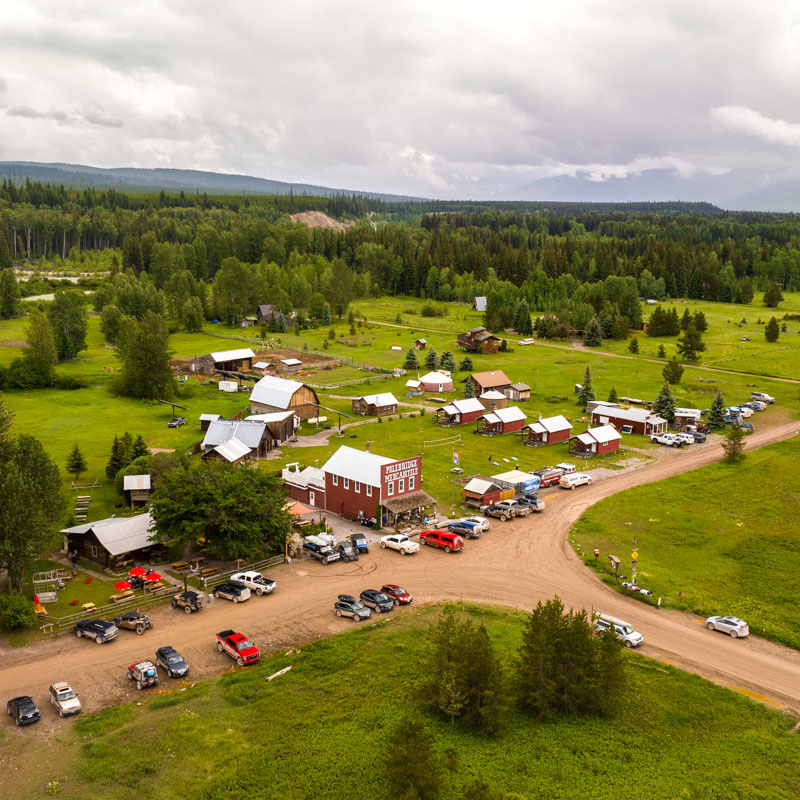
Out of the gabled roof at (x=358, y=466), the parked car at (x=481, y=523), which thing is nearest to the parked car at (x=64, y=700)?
the gabled roof at (x=358, y=466)

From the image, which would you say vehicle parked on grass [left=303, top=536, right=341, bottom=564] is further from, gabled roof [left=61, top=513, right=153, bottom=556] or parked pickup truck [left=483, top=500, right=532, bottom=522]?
parked pickup truck [left=483, top=500, right=532, bottom=522]

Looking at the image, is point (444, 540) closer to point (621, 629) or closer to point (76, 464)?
point (621, 629)

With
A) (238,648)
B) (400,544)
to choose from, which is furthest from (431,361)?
(238,648)

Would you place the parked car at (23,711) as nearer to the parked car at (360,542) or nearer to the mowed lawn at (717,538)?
the parked car at (360,542)

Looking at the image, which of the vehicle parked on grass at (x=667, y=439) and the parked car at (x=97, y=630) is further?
the vehicle parked on grass at (x=667, y=439)

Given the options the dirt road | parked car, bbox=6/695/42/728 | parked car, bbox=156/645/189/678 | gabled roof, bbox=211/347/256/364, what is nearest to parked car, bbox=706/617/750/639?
the dirt road

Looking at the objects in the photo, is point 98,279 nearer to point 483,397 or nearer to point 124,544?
point 483,397
